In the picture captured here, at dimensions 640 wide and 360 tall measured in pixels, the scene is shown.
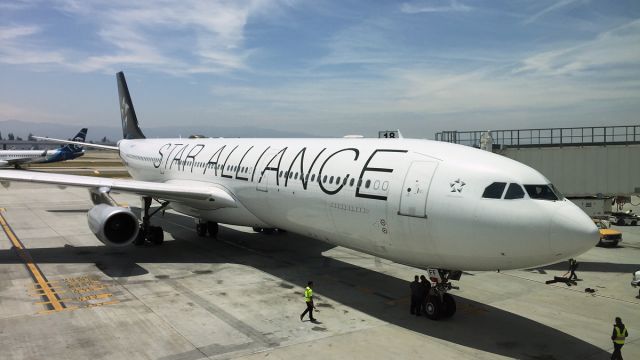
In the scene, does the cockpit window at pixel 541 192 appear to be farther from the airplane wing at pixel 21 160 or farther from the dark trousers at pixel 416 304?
the airplane wing at pixel 21 160

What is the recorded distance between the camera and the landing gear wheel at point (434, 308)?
41.1ft

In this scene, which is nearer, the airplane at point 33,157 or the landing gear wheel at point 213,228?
the landing gear wheel at point 213,228

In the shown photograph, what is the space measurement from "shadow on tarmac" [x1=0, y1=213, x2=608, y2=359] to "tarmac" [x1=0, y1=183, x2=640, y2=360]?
55mm

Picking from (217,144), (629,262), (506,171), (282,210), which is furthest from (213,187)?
(629,262)

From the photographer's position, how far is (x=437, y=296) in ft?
41.5

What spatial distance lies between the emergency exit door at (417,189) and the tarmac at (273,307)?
9.47 feet

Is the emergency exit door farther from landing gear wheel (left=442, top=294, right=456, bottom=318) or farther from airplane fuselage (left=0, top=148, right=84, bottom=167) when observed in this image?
airplane fuselage (left=0, top=148, right=84, bottom=167)

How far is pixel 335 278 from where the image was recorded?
16594mm

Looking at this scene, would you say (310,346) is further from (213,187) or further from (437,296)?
(213,187)

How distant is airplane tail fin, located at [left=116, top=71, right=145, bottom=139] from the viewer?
33.7 m

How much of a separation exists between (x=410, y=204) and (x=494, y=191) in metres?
1.96

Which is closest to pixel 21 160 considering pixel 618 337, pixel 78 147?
pixel 78 147

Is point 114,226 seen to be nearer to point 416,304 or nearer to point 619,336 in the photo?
point 416,304

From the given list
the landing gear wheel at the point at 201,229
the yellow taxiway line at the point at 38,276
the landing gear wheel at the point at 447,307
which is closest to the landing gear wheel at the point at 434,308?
the landing gear wheel at the point at 447,307
